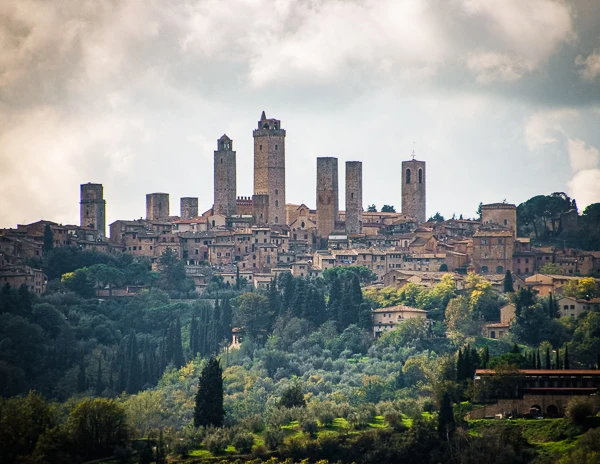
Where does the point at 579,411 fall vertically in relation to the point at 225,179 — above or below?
below

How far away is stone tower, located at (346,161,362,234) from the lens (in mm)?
92188

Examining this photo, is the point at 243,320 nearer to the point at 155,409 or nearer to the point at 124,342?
the point at 124,342

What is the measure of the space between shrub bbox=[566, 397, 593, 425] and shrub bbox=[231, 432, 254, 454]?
30.6 feet

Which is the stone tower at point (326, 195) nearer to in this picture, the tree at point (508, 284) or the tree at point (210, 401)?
the tree at point (508, 284)

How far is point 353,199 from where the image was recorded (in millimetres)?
92438

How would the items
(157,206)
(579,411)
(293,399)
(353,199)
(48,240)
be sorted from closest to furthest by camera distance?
(579,411)
(293,399)
(48,240)
(353,199)
(157,206)

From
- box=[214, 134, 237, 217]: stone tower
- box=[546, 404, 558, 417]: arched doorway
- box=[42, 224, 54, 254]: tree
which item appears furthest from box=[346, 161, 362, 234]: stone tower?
box=[546, 404, 558, 417]: arched doorway

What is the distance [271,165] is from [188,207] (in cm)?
578

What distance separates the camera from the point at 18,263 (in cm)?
8169

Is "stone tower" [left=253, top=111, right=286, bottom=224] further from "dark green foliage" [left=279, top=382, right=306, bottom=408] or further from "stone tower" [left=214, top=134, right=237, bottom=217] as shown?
"dark green foliage" [left=279, top=382, right=306, bottom=408]

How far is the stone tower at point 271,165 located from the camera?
92.1m

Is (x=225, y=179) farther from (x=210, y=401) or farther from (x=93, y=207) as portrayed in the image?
(x=210, y=401)

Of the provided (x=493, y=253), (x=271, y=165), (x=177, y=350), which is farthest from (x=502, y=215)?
(x=177, y=350)

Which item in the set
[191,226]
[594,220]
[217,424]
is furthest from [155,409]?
[594,220]
